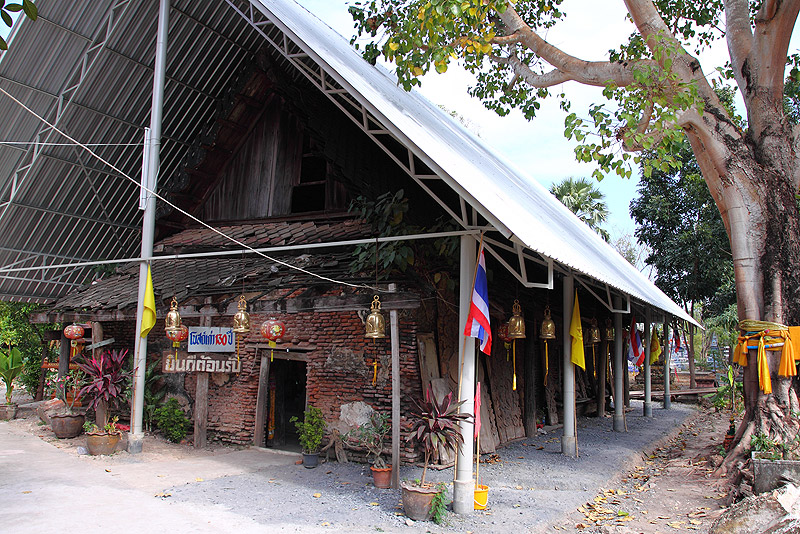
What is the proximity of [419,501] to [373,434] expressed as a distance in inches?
92.1

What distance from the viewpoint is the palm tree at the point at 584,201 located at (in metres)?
29.2

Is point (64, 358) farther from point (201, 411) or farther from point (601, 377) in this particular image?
point (601, 377)

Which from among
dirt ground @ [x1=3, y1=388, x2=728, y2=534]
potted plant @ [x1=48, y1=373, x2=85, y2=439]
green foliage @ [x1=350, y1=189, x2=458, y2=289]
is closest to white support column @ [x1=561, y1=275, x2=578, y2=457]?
dirt ground @ [x1=3, y1=388, x2=728, y2=534]

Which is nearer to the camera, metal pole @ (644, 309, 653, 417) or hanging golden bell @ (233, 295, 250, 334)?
hanging golden bell @ (233, 295, 250, 334)

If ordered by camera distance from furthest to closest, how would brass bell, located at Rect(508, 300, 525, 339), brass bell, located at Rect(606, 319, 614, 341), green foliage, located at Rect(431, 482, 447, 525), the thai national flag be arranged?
brass bell, located at Rect(606, 319, 614, 341), brass bell, located at Rect(508, 300, 525, 339), the thai national flag, green foliage, located at Rect(431, 482, 447, 525)

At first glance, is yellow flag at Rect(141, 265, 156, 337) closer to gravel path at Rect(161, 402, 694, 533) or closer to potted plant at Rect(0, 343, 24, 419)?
gravel path at Rect(161, 402, 694, 533)

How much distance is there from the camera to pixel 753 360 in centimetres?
949

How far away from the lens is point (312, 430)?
9.84 m

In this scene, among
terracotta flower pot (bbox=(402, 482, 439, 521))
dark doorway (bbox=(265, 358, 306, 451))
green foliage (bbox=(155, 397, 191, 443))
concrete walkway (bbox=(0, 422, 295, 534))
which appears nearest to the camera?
concrete walkway (bbox=(0, 422, 295, 534))

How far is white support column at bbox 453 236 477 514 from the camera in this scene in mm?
7352

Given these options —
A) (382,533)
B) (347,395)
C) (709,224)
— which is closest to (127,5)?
(347,395)

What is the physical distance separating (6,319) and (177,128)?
1086 cm

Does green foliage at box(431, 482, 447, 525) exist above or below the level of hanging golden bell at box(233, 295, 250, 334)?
below

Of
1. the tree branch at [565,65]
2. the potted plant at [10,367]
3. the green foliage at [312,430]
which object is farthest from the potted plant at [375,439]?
the potted plant at [10,367]
